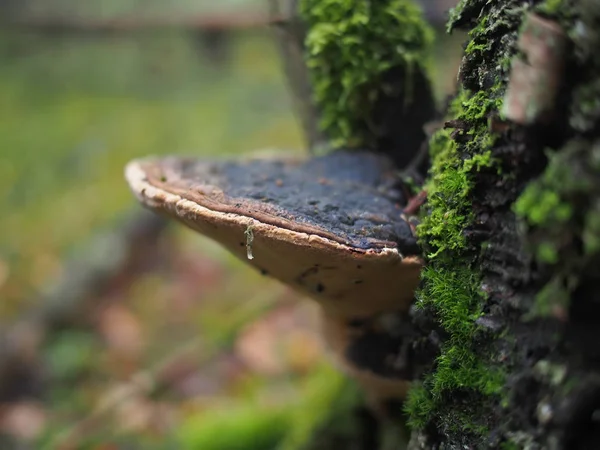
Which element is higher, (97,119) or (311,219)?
(311,219)

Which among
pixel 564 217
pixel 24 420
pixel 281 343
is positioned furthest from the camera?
pixel 281 343

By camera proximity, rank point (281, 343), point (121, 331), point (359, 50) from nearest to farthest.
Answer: point (359, 50)
point (281, 343)
point (121, 331)

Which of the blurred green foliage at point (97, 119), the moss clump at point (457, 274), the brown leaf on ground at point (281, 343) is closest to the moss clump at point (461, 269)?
the moss clump at point (457, 274)

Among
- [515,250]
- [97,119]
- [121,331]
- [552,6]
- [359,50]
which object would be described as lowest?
[121,331]

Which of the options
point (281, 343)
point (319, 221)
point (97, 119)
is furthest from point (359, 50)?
point (97, 119)

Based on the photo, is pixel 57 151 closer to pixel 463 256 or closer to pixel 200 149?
pixel 200 149

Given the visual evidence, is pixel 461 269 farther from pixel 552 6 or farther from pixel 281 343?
pixel 281 343

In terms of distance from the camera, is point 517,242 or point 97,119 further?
point 97,119

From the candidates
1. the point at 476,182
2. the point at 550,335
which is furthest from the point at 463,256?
the point at 550,335
